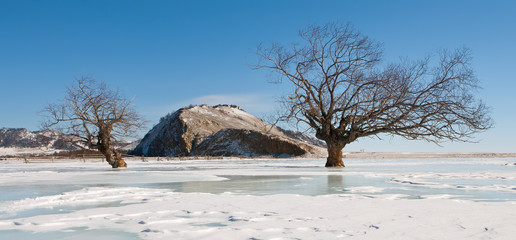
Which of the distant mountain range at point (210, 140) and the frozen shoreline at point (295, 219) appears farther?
the distant mountain range at point (210, 140)

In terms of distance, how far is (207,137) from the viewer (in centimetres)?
7044

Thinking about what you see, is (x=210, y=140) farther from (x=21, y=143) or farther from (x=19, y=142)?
(x=19, y=142)

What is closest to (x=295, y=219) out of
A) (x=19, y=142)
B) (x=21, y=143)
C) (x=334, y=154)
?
(x=334, y=154)

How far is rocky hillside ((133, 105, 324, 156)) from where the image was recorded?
2584 inches

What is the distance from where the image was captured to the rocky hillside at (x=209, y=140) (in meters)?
65.6

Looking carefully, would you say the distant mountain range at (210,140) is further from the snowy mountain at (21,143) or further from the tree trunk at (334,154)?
the tree trunk at (334,154)

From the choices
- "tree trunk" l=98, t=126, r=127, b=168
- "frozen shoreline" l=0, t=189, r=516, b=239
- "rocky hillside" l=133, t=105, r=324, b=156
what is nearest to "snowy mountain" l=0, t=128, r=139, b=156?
"rocky hillside" l=133, t=105, r=324, b=156

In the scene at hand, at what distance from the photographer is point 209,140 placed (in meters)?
69.5

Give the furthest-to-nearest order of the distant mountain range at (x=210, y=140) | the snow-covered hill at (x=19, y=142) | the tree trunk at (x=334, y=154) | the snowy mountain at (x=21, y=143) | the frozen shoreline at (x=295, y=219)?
the snow-covered hill at (x=19, y=142), the snowy mountain at (x=21, y=143), the distant mountain range at (x=210, y=140), the tree trunk at (x=334, y=154), the frozen shoreline at (x=295, y=219)

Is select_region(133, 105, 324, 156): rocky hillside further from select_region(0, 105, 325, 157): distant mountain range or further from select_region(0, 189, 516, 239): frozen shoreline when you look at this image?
select_region(0, 189, 516, 239): frozen shoreline

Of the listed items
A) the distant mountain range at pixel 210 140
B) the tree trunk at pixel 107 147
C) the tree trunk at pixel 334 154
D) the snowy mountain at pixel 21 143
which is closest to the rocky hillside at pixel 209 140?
the distant mountain range at pixel 210 140

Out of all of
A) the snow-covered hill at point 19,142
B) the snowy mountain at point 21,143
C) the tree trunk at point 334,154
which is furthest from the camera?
the snow-covered hill at point 19,142

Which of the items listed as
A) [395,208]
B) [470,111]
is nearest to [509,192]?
[395,208]

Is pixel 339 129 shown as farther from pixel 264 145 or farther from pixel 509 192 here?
pixel 264 145
